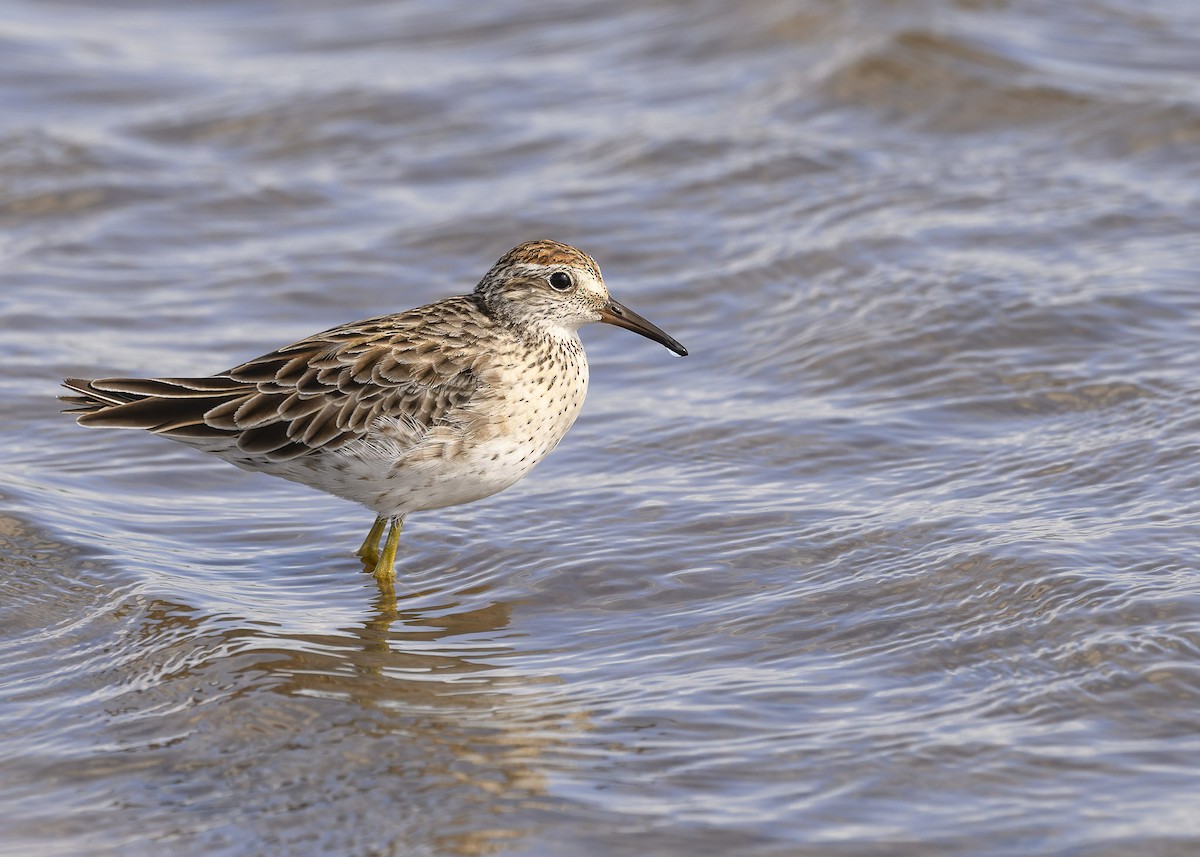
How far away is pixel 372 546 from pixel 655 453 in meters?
1.95

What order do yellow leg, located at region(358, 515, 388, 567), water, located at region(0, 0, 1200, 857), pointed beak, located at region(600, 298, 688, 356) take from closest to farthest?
water, located at region(0, 0, 1200, 857), yellow leg, located at region(358, 515, 388, 567), pointed beak, located at region(600, 298, 688, 356)

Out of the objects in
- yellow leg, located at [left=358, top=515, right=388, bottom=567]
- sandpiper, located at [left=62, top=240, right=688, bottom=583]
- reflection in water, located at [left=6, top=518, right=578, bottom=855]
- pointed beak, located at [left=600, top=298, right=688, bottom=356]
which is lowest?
reflection in water, located at [left=6, top=518, right=578, bottom=855]

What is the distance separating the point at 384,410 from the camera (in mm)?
8492

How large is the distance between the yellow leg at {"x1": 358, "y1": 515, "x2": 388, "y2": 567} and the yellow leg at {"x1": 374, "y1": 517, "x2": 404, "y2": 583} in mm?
243

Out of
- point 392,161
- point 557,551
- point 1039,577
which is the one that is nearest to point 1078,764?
point 1039,577

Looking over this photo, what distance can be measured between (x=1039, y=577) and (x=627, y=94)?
29.4 feet

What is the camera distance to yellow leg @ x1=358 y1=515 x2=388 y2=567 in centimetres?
911

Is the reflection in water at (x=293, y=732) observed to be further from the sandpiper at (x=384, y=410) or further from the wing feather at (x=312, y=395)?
the wing feather at (x=312, y=395)

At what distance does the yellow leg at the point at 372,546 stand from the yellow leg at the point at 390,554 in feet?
0.80

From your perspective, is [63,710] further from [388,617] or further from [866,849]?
[866,849]

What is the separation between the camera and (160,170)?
14898 millimetres

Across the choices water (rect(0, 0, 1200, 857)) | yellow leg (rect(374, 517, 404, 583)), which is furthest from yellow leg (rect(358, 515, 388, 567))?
yellow leg (rect(374, 517, 404, 583))

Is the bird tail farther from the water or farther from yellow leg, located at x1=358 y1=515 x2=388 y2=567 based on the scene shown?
yellow leg, located at x1=358 y1=515 x2=388 y2=567

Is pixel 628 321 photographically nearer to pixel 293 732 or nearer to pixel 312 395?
pixel 312 395
